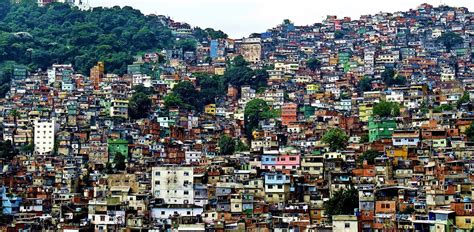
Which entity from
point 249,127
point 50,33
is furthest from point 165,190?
point 50,33

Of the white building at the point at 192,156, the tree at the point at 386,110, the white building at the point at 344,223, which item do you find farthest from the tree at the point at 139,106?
the white building at the point at 344,223

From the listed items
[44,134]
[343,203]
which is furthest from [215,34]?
[343,203]

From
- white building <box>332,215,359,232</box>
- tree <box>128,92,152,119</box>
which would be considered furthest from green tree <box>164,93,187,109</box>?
white building <box>332,215,359,232</box>

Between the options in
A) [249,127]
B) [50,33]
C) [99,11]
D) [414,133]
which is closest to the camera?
[414,133]

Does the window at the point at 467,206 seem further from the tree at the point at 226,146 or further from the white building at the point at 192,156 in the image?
the tree at the point at 226,146

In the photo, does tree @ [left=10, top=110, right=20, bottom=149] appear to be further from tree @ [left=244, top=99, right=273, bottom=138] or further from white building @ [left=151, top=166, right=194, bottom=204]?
white building @ [left=151, top=166, right=194, bottom=204]

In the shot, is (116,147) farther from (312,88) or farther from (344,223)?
(344,223)

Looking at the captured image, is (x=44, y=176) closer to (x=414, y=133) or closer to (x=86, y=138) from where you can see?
(x=86, y=138)
